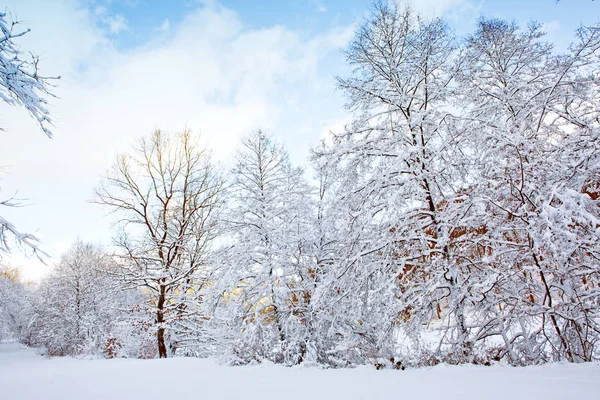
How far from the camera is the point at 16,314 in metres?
43.1

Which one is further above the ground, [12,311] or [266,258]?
[266,258]

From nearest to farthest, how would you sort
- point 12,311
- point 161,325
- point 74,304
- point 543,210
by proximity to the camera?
point 543,210 < point 161,325 < point 74,304 < point 12,311

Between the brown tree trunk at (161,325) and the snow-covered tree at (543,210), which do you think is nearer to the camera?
the snow-covered tree at (543,210)

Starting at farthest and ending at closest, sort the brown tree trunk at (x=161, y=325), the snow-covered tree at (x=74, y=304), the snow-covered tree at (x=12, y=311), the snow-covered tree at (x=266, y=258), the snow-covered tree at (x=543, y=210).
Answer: the snow-covered tree at (x=12, y=311) < the snow-covered tree at (x=74, y=304) < the brown tree trunk at (x=161, y=325) < the snow-covered tree at (x=266, y=258) < the snow-covered tree at (x=543, y=210)

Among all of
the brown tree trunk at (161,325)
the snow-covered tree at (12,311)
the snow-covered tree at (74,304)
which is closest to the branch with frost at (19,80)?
the brown tree trunk at (161,325)

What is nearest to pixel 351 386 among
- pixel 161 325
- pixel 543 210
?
pixel 543 210

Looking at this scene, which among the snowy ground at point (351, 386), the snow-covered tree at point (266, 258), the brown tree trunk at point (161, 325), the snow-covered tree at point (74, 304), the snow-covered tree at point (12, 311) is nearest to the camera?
the snowy ground at point (351, 386)

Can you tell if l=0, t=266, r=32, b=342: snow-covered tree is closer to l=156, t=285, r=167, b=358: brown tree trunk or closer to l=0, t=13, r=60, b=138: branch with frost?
l=156, t=285, r=167, b=358: brown tree trunk

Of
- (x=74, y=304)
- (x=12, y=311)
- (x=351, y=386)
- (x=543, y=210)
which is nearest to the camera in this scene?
(x=543, y=210)

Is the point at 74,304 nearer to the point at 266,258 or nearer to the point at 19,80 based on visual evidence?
the point at 266,258

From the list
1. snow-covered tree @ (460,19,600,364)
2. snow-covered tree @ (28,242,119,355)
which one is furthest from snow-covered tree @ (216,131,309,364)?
snow-covered tree @ (28,242,119,355)

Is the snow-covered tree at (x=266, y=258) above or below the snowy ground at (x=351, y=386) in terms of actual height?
above

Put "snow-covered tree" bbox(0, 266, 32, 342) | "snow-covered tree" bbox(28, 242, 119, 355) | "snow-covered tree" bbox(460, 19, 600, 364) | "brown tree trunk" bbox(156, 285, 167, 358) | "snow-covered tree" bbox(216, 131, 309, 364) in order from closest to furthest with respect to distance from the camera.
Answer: "snow-covered tree" bbox(460, 19, 600, 364)
"snow-covered tree" bbox(216, 131, 309, 364)
"brown tree trunk" bbox(156, 285, 167, 358)
"snow-covered tree" bbox(28, 242, 119, 355)
"snow-covered tree" bbox(0, 266, 32, 342)

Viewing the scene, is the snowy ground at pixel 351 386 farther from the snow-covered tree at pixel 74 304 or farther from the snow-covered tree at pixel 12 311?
the snow-covered tree at pixel 12 311
